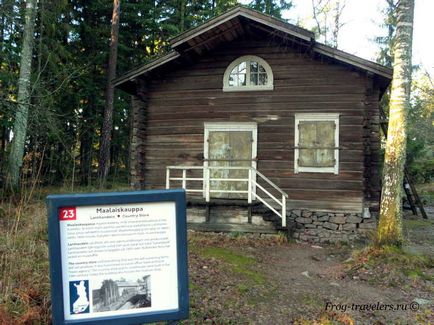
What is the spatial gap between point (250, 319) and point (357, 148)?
671 centimetres

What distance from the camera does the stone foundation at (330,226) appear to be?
9609mm

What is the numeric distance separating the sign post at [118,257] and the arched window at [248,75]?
823 centimetres

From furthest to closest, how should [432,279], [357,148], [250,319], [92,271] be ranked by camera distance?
[357,148] → [432,279] → [250,319] → [92,271]

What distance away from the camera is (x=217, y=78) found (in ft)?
35.4

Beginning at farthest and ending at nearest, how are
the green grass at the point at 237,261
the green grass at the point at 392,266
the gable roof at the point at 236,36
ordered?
the gable roof at the point at 236,36 < the green grass at the point at 237,261 < the green grass at the point at 392,266

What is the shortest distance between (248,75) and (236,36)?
3.92 ft

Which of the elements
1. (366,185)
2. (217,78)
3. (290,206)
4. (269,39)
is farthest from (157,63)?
(366,185)

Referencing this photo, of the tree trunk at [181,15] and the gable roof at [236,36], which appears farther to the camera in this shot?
the tree trunk at [181,15]

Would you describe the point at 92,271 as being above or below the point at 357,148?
below

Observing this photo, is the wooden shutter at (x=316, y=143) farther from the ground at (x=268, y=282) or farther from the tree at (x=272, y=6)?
the tree at (x=272, y=6)

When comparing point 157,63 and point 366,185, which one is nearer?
point 366,185

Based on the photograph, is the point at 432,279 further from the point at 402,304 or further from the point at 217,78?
the point at 217,78

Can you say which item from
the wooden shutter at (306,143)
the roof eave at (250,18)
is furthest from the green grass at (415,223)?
the roof eave at (250,18)

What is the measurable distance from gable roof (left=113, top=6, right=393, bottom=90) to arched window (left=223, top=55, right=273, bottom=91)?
2.67ft
